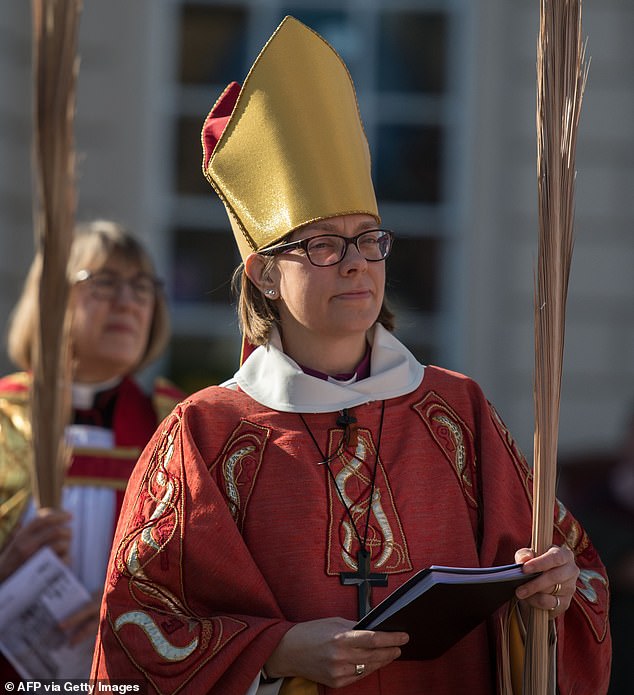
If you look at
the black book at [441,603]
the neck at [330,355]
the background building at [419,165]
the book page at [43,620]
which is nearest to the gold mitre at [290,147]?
the neck at [330,355]

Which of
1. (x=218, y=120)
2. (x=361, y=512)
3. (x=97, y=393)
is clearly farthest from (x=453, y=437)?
(x=97, y=393)

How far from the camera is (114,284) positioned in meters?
3.93

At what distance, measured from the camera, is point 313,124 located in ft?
8.93

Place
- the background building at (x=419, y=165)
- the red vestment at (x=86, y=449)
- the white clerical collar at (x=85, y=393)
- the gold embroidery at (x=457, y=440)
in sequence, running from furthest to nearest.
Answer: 1. the background building at (x=419, y=165)
2. the white clerical collar at (x=85, y=393)
3. the red vestment at (x=86, y=449)
4. the gold embroidery at (x=457, y=440)

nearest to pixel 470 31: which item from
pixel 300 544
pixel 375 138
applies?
pixel 375 138

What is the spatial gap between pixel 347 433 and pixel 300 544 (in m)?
0.23

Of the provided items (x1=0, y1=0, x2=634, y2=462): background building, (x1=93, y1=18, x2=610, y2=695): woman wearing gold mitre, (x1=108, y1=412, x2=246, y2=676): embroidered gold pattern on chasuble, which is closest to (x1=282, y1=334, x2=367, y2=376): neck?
(x1=93, y1=18, x2=610, y2=695): woman wearing gold mitre

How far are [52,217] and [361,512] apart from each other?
1.40 meters

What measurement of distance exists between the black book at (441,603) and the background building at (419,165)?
13.5 ft

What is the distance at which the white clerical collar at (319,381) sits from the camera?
2627mm

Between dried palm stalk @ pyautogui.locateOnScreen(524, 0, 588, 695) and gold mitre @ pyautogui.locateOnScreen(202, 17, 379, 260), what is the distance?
14.1 inches

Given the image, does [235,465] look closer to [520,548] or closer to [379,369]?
[379,369]

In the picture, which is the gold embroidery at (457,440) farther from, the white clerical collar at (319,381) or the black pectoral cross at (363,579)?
the black pectoral cross at (363,579)

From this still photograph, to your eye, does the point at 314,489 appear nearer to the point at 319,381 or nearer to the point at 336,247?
the point at 319,381
